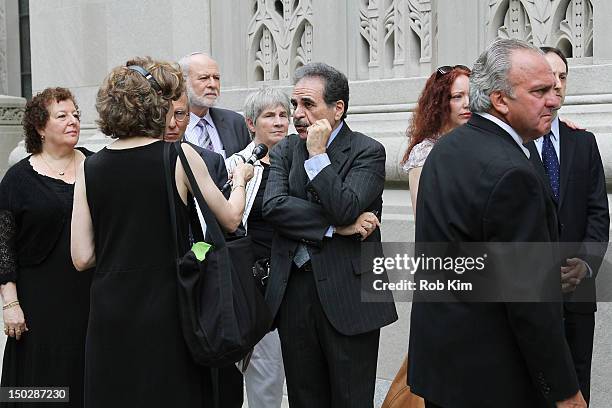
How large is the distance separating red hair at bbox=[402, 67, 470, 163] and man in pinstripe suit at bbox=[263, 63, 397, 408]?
0.35 m

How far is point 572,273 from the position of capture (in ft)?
12.4

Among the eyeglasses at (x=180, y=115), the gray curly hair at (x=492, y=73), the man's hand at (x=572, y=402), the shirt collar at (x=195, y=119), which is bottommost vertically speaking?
the man's hand at (x=572, y=402)

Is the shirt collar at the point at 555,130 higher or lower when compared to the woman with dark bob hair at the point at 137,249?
higher

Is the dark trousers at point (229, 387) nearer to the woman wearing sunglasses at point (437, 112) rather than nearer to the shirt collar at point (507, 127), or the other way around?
the woman wearing sunglasses at point (437, 112)

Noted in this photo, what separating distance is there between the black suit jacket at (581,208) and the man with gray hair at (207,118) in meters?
1.91

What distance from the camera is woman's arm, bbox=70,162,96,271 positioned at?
11.7 feet

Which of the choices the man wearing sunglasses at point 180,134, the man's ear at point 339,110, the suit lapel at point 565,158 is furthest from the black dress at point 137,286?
the suit lapel at point 565,158

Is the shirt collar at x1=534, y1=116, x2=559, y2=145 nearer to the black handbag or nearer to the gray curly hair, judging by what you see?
the gray curly hair

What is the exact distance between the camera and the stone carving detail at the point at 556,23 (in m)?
5.43

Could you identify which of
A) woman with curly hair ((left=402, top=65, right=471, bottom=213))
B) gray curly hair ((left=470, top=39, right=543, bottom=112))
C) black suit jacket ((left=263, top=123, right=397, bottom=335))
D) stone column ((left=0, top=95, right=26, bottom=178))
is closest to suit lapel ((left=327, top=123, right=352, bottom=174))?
black suit jacket ((left=263, top=123, right=397, bottom=335))

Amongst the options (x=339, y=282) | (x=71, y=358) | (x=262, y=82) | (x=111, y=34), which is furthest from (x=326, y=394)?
Result: (x=111, y=34)

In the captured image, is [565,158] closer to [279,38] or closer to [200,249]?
[200,249]

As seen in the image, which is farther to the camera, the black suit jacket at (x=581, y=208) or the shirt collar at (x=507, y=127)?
the black suit jacket at (x=581, y=208)

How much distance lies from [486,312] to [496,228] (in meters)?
0.27
